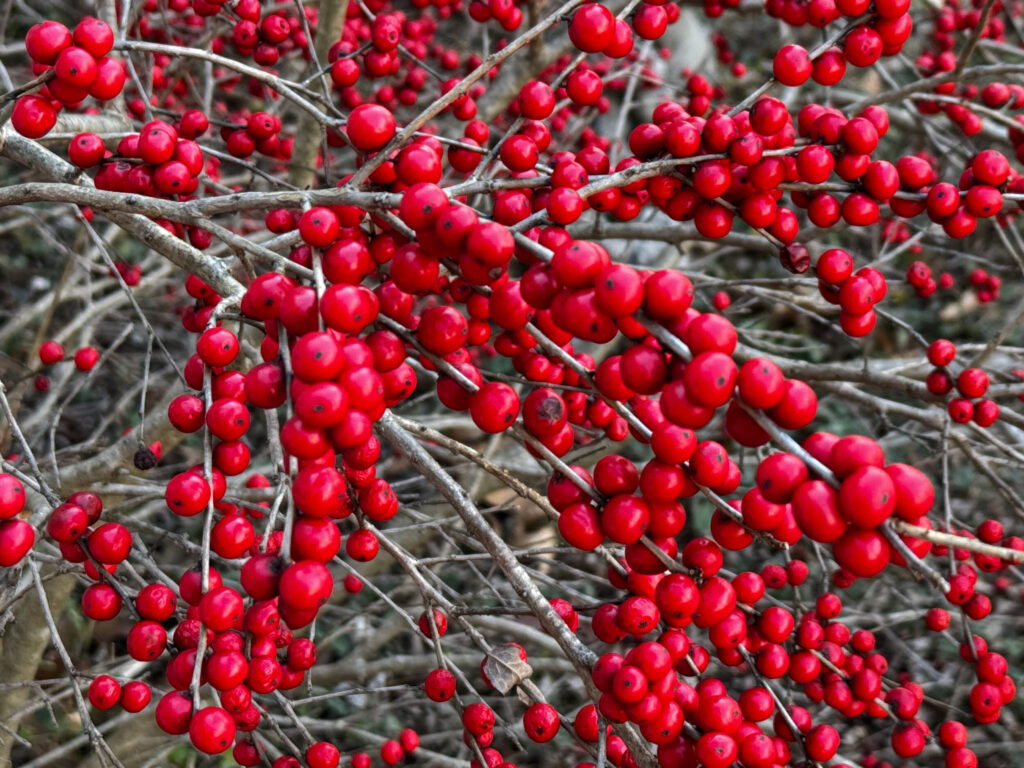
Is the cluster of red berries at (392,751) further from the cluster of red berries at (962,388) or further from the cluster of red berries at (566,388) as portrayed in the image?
the cluster of red berries at (962,388)

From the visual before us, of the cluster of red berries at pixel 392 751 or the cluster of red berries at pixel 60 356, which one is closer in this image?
the cluster of red berries at pixel 392 751

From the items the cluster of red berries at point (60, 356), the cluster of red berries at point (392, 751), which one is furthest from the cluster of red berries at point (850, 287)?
the cluster of red berries at point (60, 356)

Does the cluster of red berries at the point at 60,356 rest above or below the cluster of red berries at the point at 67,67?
below

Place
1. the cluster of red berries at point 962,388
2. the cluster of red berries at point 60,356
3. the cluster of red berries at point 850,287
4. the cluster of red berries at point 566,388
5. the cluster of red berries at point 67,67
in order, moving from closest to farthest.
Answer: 1. the cluster of red berries at point 566,388
2. the cluster of red berries at point 67,67
3. the cluster of red berries at point 850,287
4. the cluster of red berries at point 962,388
5. the cluster of red berries at point 60,356

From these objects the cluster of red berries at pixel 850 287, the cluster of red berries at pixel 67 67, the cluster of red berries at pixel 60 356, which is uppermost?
the cluster of red berries at pixel 67 67

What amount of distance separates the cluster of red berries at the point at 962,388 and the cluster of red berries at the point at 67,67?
2.40 metres

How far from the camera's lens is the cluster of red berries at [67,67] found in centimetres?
152

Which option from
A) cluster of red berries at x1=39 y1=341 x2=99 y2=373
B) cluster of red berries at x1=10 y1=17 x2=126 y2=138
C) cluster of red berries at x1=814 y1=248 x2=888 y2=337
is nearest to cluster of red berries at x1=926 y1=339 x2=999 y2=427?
cluster of red berries at x1=814 y1=248 x2=888 y2=337

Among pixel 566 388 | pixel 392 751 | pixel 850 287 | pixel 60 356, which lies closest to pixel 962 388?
pixel 850 287

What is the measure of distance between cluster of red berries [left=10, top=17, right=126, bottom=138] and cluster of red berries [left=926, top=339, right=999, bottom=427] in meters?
2.40

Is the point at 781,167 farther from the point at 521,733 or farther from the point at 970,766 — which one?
the point at 521,733

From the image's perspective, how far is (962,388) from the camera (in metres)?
2.55

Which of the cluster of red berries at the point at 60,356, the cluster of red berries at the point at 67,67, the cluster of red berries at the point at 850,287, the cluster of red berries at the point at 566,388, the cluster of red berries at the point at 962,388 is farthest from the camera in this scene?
the cluster of red berries at the point at 60,356

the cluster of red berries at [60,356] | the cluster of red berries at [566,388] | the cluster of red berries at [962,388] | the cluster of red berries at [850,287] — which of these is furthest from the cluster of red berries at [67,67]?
the cluster of red berries at [962,388]
